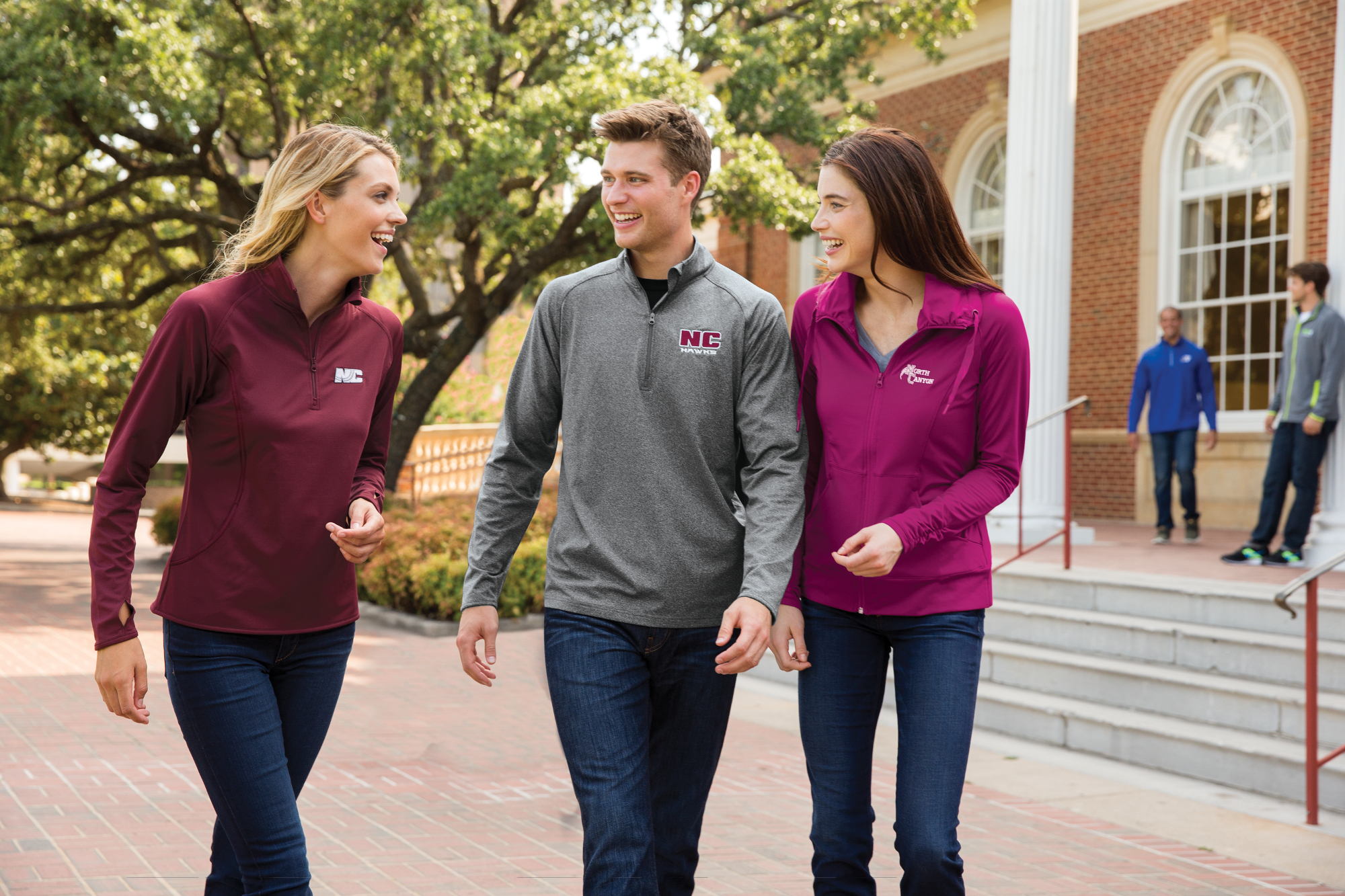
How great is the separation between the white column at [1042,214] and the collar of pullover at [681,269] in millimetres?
8206

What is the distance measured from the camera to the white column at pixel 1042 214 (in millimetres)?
10867

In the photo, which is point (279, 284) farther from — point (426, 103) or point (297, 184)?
point (426, 103)

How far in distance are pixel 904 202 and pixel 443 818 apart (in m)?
3.74

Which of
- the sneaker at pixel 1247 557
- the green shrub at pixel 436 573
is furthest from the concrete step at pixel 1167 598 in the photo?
the green shrub at pixel 436 573

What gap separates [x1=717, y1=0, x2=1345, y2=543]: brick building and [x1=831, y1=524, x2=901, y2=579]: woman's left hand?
8758 millimetres

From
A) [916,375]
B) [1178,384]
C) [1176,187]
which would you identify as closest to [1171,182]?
[1176,187]

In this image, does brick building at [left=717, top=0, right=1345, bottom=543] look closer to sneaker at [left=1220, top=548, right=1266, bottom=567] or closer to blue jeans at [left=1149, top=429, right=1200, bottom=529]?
blue jeans at [left=1149, top=429, right=1200, bottom=529]

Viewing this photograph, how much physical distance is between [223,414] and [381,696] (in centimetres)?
625

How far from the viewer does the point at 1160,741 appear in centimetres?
655

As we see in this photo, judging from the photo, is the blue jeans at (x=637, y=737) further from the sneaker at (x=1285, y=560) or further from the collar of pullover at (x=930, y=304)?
the sneaker at (x=1285, y=560)

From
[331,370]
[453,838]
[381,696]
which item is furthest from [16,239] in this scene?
[331,370]

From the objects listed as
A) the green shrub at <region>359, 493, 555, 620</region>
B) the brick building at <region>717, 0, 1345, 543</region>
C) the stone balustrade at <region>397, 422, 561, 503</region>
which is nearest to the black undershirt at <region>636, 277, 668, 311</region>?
the green shrub at <region>359, 493, 555, 620</region>

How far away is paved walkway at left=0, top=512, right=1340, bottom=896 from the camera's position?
4.74m

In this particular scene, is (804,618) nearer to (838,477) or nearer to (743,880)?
(838,477)
